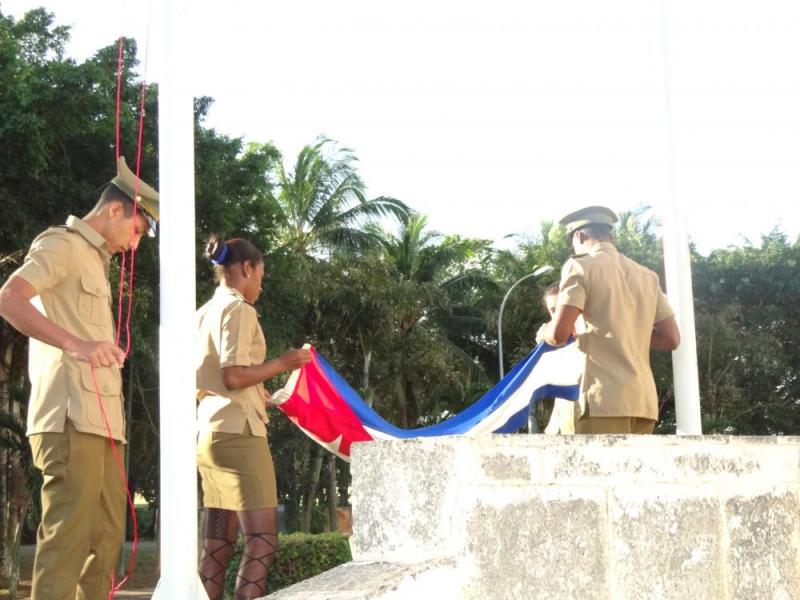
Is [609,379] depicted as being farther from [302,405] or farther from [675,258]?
[302,405]

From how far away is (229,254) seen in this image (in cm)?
492

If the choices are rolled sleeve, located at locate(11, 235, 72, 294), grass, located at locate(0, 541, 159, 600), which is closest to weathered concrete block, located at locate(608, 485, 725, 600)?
rolled sleeve, located at locate(11, 235, 72, 294)

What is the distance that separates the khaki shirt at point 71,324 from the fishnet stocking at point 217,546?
905 mm

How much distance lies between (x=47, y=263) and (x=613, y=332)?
86.8 inches

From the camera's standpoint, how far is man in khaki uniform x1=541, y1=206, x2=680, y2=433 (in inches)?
176

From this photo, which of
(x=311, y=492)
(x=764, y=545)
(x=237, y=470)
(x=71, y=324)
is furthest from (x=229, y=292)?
(x=311, y=492)

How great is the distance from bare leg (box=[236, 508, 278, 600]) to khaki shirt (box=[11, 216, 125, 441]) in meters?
0.79

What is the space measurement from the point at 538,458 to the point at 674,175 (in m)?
2.12

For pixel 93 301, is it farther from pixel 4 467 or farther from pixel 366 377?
pixel 366 377

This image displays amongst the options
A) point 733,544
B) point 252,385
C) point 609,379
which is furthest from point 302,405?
point 733,544

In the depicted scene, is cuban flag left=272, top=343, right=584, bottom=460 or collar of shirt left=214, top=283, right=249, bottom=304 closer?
collar of shirt left=214, top=283, right=249, bottom=304

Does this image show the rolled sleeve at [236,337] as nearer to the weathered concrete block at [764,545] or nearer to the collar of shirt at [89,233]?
the collar of shirt at [89,233]

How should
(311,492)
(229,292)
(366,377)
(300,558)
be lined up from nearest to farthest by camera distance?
(229,292) < (300,558) < (366,377) < (311,492)

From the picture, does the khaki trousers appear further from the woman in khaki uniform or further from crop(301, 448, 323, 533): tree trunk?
crop(301, 448, 323, 533): tree trunk
